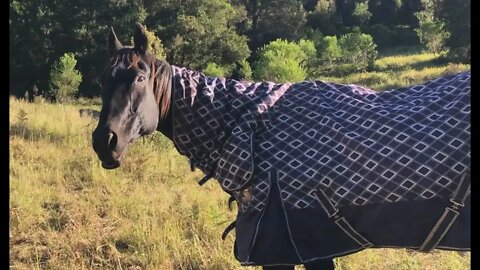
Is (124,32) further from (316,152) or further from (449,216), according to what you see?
(449,216)

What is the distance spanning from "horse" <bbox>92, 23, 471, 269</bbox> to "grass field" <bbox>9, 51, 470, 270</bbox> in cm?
132

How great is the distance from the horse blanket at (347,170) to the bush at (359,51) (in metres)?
29.1

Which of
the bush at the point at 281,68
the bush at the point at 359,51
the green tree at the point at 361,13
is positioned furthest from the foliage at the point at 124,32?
the green tree at the point at 361,13

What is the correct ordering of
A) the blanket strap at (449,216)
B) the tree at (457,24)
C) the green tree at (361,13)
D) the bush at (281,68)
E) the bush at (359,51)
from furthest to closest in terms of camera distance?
the green tree at (361,13), the bush at (359,51), the tree at (457,24), the bush at (281,68), the blanket strap at (449,216)

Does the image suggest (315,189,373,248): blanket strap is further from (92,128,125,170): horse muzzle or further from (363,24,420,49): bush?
(363,24,420,49): bush

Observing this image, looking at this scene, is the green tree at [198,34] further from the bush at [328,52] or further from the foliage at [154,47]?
the foliage at [154,47]

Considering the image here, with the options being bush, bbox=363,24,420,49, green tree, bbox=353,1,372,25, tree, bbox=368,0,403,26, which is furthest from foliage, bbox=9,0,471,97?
tree, bbox=368,0,403,26

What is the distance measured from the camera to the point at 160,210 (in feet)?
14.8

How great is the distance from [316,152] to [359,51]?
32952 mm

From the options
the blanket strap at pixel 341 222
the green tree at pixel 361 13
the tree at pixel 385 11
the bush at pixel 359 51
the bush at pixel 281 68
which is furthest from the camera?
the tree at pixel 385 11

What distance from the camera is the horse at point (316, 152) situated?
82.0 inches

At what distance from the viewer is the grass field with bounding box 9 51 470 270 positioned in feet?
11.8

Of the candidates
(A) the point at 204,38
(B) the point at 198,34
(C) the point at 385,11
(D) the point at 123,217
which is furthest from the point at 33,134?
(C) the point at 385,11
